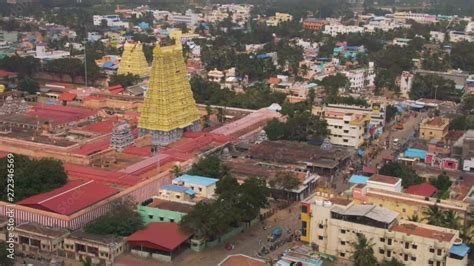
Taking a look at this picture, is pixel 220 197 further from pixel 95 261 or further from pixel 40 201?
pixel 40 201

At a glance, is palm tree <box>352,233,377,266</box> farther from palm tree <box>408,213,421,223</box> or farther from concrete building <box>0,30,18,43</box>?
concrete building <box>0,30,18,43</box>

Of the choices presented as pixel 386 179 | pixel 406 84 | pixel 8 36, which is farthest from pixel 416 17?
pixel 386 179

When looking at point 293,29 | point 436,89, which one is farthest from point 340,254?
point 293,29

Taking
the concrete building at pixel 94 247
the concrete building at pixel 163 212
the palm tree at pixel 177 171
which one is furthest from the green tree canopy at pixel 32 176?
the palm tree at pixel 177 171

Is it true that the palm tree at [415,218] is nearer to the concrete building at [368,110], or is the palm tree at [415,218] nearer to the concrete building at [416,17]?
the concrete building at [368,110]

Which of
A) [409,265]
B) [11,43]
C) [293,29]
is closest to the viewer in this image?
[409,265]

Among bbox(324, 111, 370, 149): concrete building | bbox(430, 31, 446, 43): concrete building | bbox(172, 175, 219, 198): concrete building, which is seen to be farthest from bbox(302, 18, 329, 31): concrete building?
bbox(172, 175, 219, 198): concrete building
